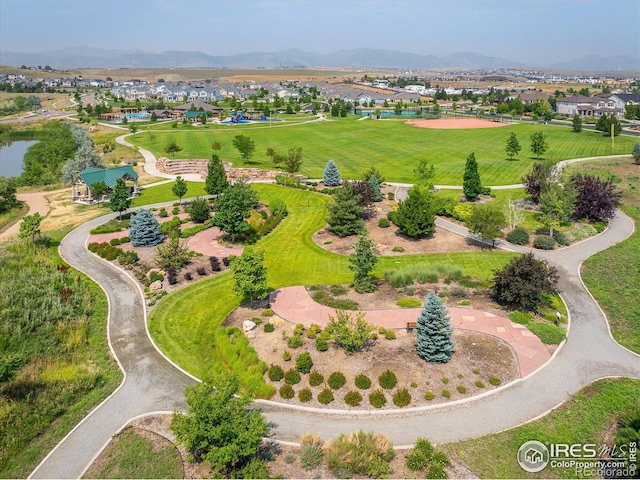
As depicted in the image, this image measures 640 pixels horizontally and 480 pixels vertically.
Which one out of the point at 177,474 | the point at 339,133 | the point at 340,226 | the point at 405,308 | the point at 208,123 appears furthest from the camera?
the point at 208,123

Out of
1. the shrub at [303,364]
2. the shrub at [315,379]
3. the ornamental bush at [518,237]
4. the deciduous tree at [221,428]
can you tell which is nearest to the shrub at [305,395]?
the shrub at [315,379]

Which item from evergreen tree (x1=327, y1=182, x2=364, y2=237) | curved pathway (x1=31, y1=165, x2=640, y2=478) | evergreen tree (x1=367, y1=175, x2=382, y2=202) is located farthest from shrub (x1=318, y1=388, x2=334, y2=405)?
evergreen tree (x1=367, y1=175, x2=382, y2=202)

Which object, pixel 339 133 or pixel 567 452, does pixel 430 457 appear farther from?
pixel 339 133

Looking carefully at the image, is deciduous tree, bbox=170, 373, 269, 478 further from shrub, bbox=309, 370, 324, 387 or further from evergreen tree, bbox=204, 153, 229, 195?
evergreen tree, bbox=204, 153, 229, 195

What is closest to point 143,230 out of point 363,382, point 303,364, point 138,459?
point 303,364

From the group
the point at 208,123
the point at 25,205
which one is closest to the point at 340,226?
the point at 25,205

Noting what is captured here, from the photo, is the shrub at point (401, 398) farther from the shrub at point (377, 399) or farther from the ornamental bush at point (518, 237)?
the ornamental bush at point (518, 237)

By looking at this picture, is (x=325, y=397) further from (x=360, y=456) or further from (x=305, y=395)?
(x=360, y=456)
